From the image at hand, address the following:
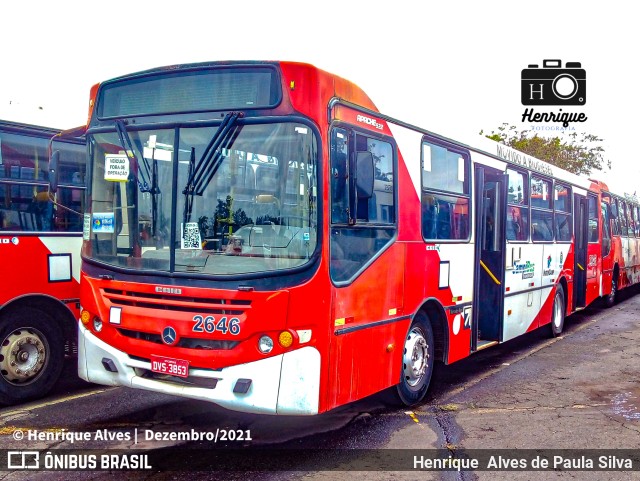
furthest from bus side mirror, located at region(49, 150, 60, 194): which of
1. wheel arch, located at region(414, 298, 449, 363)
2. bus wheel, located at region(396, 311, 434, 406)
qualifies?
wheel arch, located at region(414, 298, 449, 363)

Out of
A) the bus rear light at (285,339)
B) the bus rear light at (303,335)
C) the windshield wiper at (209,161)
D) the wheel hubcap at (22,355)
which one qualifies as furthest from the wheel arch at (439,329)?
the wheel hubcap at (22,355)

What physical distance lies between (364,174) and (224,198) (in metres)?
1.12

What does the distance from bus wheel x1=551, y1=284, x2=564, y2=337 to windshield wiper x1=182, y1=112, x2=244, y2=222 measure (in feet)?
26.2

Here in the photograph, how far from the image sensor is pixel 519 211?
9.28m

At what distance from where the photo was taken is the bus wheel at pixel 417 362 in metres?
6.41

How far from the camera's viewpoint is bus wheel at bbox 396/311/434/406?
21.0 feet

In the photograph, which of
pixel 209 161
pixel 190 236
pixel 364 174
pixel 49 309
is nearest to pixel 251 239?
pixel 190 236

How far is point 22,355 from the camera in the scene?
6.48 meters

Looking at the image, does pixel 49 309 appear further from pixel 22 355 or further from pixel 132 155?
pixel 132 155

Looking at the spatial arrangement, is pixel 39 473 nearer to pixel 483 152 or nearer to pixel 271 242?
pixel 271 242

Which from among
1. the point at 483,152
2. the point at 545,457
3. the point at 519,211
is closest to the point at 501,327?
the point at 519,211

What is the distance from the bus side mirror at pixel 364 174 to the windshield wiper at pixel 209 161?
99cm

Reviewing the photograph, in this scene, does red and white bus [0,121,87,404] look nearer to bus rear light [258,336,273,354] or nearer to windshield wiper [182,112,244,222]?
windshield wiper [182,112,244,222]

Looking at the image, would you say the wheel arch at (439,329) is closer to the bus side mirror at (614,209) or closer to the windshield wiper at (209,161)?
the windshield wiper at (209,161)
